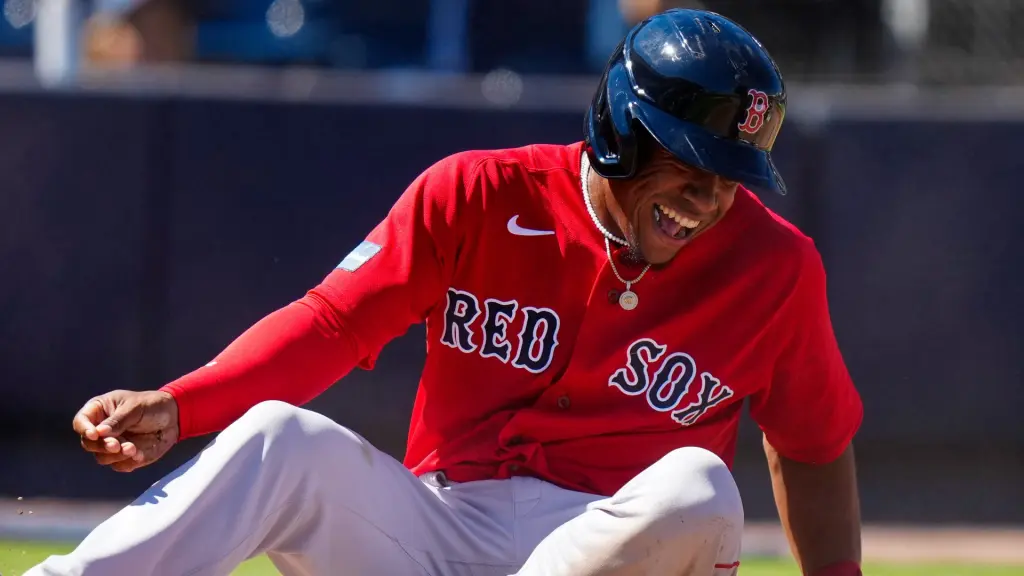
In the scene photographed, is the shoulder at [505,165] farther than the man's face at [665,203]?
Yes

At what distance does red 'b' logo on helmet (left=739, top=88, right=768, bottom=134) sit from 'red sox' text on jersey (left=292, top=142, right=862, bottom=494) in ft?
0.84

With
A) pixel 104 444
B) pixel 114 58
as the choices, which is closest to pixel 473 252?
pixel 104 444

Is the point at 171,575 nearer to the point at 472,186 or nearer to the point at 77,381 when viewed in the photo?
the point at 472,186

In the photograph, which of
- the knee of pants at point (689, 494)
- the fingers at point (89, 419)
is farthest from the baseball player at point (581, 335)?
the knee of pants at point (689, 494)

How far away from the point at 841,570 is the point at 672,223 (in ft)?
2.39

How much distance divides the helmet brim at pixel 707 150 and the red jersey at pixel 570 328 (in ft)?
0.74

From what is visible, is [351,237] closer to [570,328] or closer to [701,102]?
[570,328]

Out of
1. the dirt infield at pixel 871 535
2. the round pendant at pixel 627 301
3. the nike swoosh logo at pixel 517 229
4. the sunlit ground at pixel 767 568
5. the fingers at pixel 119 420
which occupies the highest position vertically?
the nike swoosh logo at pixel 517 229

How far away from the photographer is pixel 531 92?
19.5 ft

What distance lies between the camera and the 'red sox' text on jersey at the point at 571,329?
2.60m

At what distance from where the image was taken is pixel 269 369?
236 cm

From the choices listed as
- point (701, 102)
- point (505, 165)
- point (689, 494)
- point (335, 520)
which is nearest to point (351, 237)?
point (505, 165)

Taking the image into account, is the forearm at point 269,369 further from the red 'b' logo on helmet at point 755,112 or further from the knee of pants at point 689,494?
the red 'b' logo on helmet at point 755,112

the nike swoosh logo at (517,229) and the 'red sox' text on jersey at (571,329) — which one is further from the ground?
the nike swoosh logo at (517,229)
